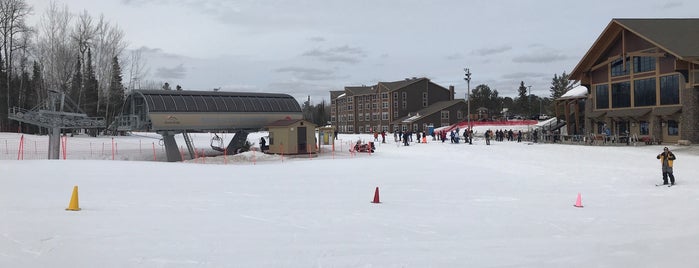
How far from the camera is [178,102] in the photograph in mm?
35438

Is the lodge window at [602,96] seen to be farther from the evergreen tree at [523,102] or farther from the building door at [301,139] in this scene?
the evergreen tree at [523,102]

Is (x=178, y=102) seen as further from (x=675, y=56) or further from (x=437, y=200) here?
(x=675, y=56)

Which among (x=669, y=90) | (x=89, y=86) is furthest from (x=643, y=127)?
(x=89, y=86)

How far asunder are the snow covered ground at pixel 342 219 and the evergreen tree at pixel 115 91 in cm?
4719

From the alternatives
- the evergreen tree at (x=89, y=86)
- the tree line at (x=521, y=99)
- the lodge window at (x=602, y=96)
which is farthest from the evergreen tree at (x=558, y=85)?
the evergreen tree at (x=89, y=86)

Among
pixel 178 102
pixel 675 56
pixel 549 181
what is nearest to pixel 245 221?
pixel 549 181

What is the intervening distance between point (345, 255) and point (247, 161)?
890 inches

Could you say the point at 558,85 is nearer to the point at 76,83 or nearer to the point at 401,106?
the point at 401,106

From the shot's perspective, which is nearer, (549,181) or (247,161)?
(549,181)

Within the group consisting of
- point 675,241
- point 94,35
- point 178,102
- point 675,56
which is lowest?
point 675,241

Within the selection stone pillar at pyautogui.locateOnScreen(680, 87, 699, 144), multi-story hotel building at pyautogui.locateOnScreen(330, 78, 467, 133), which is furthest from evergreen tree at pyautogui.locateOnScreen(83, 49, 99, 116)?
stone pillar at pyautogui.locateOnScreen(680, 87, 699, 144)

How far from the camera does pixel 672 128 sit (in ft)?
128

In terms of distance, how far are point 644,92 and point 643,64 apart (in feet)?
7.83

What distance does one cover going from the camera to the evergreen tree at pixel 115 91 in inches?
2554
